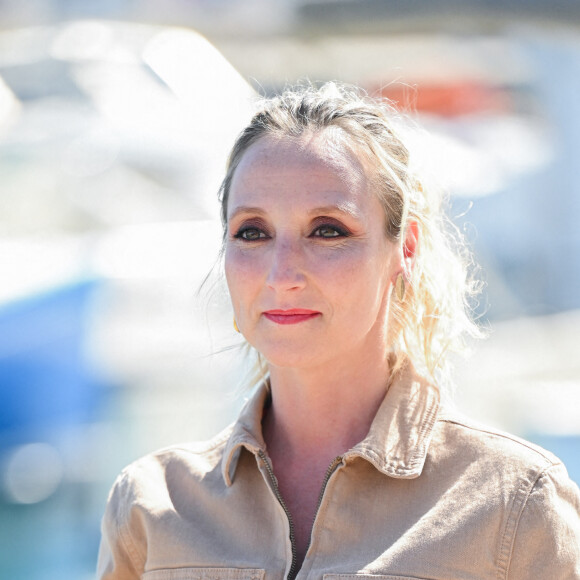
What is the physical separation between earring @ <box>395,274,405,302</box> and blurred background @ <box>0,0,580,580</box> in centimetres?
32

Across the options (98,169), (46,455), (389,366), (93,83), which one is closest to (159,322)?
(46,455)

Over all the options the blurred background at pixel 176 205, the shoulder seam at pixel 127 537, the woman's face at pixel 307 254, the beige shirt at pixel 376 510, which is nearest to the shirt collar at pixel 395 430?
the beige shirt at pixel 376 510

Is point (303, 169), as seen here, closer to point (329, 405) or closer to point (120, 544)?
point (329, 405)

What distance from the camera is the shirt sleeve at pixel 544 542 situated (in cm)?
151

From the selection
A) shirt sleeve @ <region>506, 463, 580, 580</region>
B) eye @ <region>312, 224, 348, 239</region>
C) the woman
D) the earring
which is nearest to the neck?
the woman

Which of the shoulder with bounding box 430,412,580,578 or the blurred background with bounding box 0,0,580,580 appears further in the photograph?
the blurred background with bounding box 0,0,580,580

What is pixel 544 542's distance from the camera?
1.52m

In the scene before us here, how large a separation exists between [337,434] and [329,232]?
0.37m

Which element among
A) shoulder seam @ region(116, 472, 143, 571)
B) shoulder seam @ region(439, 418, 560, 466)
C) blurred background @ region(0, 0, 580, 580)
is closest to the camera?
shoulder seam @ region(439, 418, 560, 466)

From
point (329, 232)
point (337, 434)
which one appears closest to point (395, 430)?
point (337, 434)

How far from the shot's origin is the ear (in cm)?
187

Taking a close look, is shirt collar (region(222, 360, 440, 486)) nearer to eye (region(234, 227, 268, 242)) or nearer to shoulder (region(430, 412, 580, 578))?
shoulder (region(430, 412, 580, 578))

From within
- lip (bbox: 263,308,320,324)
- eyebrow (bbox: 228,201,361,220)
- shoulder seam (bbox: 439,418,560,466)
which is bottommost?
shoulder seam (bbox: 439,418,560,466)

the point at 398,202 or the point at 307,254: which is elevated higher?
the point at 398,202
